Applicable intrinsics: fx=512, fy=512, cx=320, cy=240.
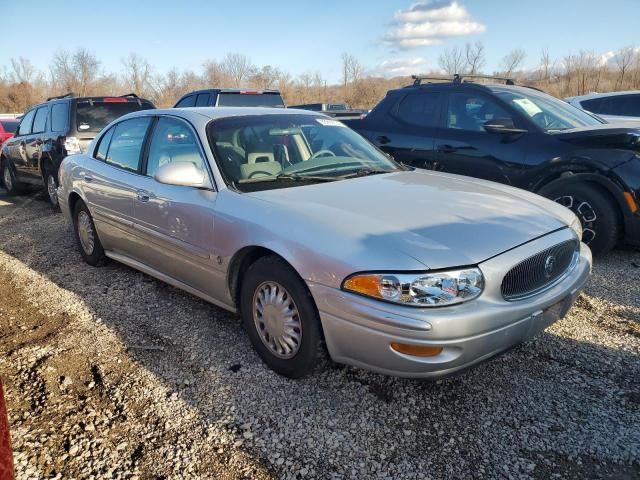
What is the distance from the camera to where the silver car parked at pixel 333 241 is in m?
2.37

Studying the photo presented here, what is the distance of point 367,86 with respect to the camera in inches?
2115

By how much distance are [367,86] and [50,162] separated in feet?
160

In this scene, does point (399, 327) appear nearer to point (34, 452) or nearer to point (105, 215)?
point (34, 452)

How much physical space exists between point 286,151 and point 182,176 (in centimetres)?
80

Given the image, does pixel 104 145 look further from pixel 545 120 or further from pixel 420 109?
pixel 545 120

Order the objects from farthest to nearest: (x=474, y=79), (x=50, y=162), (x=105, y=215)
Result: (x=50, y=162)
(x=474, y=79)
(x=105, y=215)

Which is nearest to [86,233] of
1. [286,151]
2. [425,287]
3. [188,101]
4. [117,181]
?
[117,181]

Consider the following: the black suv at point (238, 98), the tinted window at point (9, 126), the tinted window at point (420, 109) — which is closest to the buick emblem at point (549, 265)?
the tinted window at point (420, 109)

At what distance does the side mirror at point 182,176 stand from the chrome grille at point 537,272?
1.90 meters

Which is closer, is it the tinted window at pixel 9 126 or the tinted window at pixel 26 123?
the tinted window at pixel 26 123

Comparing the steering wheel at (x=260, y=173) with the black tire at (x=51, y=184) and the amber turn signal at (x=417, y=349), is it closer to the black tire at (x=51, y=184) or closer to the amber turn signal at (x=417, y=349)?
the amber turn signal at (x=417, y=349)

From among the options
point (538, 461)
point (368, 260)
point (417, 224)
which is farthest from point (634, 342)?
point (368, 260)

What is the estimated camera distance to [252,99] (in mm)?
10320

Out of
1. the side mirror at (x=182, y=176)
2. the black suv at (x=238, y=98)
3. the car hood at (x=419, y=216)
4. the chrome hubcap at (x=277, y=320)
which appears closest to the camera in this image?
the car hood at (x=419, y=216)
